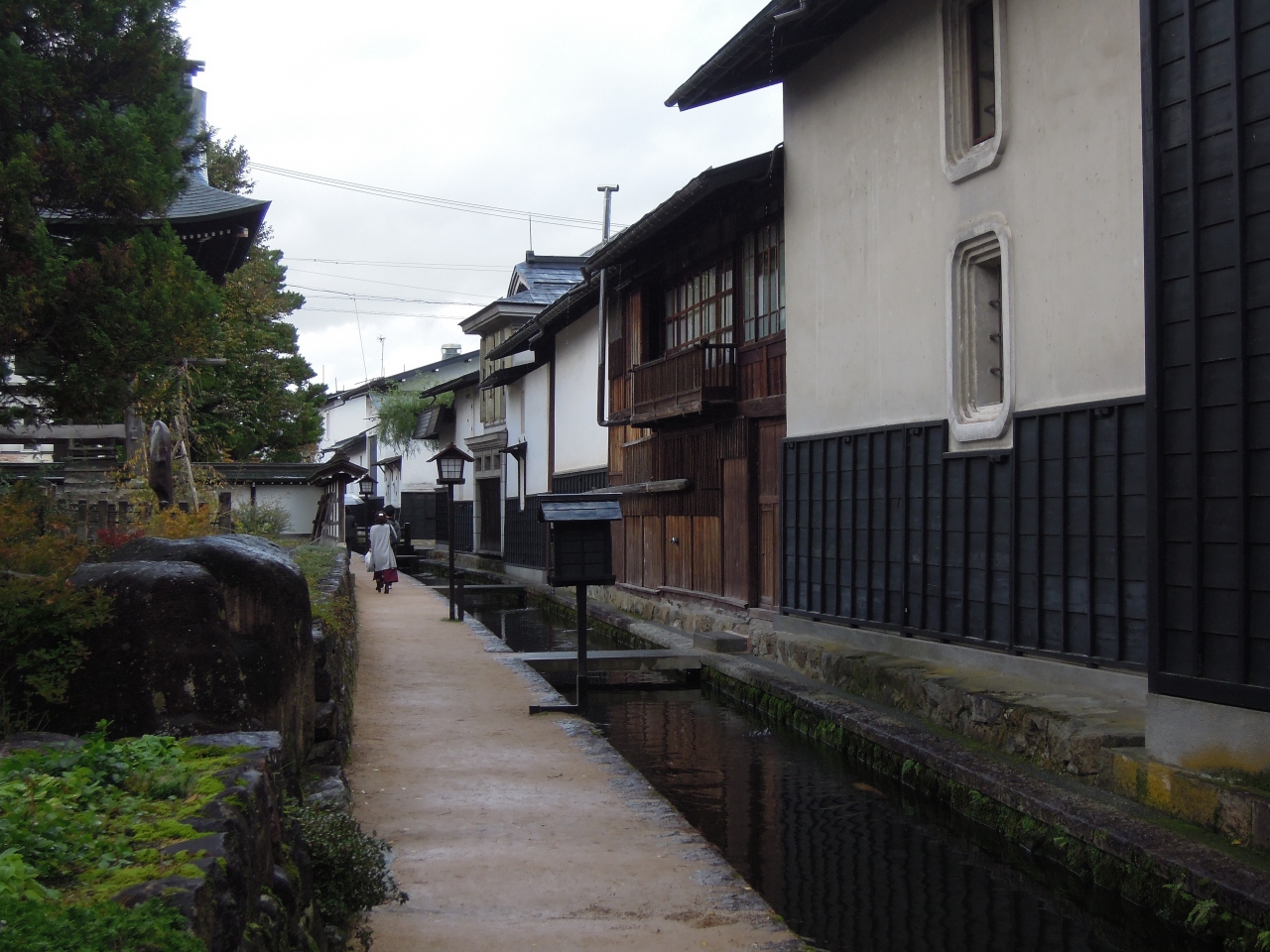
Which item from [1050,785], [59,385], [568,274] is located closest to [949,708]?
[1050,785]

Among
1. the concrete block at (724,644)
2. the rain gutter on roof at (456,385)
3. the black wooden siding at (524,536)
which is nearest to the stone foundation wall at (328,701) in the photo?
the concrete block at (724,644)

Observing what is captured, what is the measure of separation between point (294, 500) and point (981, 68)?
2712 cm

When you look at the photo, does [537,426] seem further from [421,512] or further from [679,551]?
[421,512]

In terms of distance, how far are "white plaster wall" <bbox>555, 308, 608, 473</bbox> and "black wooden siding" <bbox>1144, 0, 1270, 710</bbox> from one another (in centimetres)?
1700

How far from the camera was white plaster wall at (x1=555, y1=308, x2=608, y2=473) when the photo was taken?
23.7m

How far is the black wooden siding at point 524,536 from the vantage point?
2812 centimetres

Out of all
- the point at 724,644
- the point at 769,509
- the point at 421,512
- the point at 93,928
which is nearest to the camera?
the point at 93,928

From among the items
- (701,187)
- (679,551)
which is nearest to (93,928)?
(701,187)

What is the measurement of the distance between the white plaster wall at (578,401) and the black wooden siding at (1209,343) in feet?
55.8

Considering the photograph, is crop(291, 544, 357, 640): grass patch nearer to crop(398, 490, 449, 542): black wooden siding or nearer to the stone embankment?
the stone embankment

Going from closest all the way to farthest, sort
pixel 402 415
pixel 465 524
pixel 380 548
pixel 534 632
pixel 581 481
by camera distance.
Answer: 1. pixel 534 632
2. pixel 380 548
3. pixel 581 481
4. pixel 465 524
5. pixel 402 415

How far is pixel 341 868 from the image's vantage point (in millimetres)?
Answer: 4129

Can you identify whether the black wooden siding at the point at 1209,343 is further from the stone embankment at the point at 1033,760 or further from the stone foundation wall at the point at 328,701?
the stone foundation wall at the point at 328,701

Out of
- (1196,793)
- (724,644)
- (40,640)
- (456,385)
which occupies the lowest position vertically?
(724,644)
